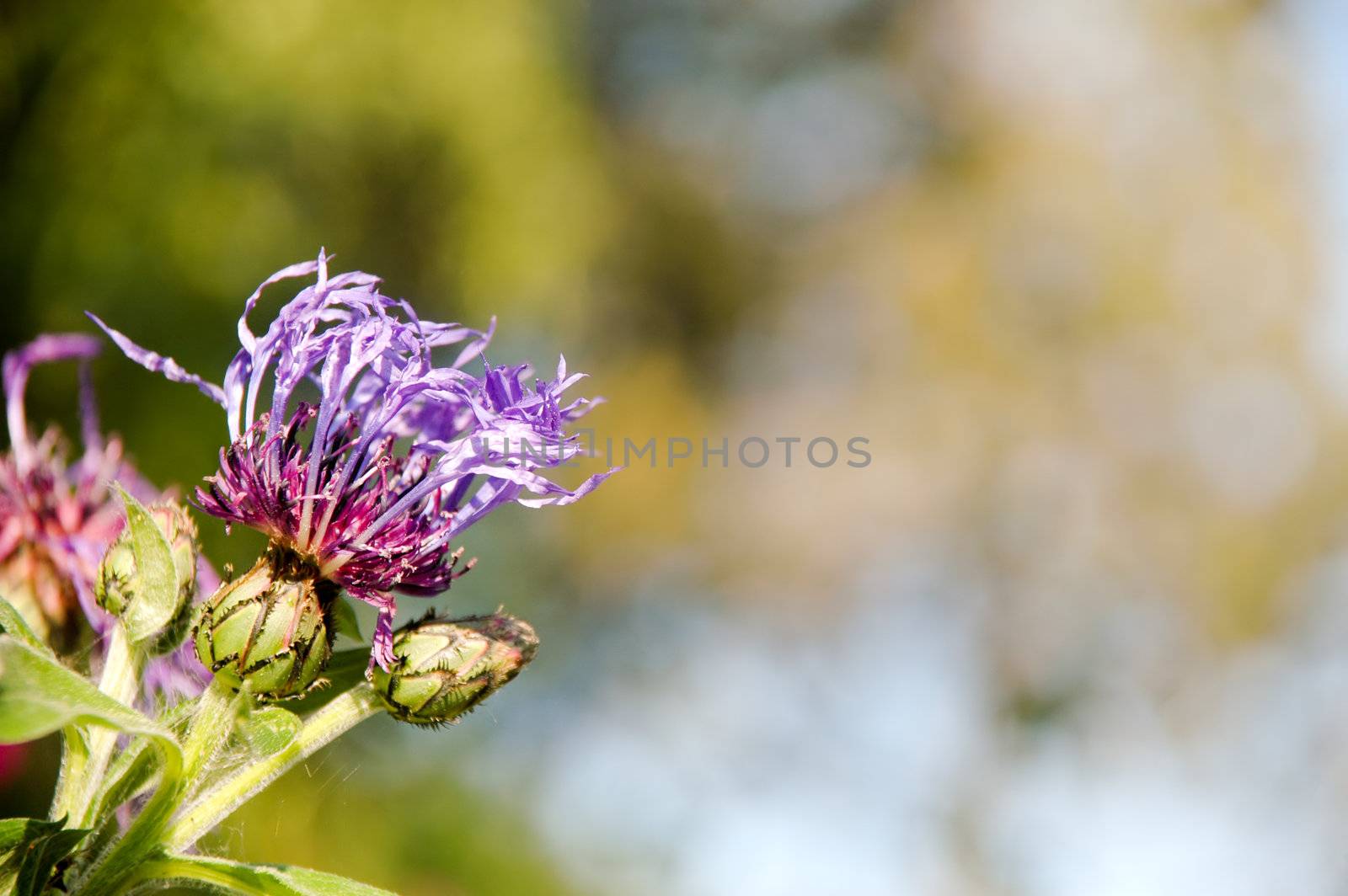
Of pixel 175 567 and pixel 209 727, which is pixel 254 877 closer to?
pixel 209 727

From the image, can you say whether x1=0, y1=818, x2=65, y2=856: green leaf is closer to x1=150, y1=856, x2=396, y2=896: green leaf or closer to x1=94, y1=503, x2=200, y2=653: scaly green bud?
x1=150, y1=856, x2=396, y2=896: green leaf

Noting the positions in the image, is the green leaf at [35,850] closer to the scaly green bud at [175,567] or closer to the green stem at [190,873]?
the green stem at [190,873]

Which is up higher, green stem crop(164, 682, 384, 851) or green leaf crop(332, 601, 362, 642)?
green leaf crop(332, 601, 362, 642)

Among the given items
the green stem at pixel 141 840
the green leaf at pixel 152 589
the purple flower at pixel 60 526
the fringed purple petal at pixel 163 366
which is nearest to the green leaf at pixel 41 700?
the green stem at pixel 141 840

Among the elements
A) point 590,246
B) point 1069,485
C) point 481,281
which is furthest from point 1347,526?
point 481,281

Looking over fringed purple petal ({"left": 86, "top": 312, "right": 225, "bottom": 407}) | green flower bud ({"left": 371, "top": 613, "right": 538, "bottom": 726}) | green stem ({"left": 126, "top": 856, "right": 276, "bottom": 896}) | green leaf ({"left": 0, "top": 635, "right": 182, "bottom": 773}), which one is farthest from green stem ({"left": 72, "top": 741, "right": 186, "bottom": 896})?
fringed purple petal ({"left": 86, "top": 312, "right": 225, "bottom": 407})

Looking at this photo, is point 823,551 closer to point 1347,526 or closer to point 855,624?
point 855,624

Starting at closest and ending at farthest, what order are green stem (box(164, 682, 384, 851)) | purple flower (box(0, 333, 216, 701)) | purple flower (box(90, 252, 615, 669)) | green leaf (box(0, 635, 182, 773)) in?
green leaf (box(0, 635, 182, 773))
green stem (box(164, 682, 384, 851))
purple flower (box(90, 252, 615, 669))
purple flower (box(0, 333, 216, 701))
